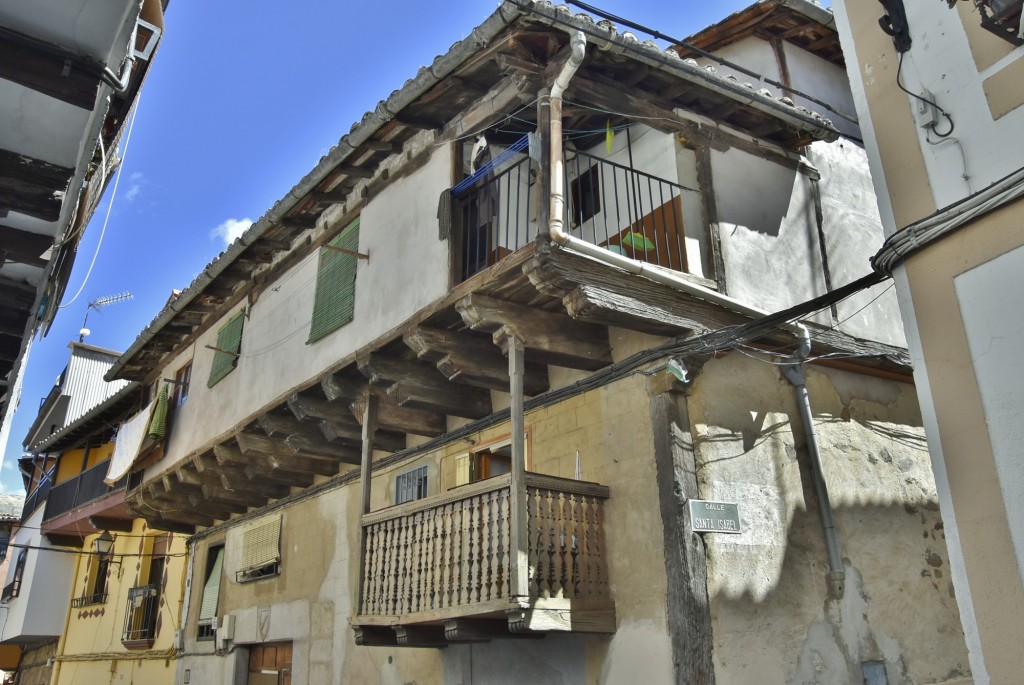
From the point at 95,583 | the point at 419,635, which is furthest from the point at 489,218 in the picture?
the point at 95,583

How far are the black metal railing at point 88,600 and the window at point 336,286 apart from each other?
40.7 feet

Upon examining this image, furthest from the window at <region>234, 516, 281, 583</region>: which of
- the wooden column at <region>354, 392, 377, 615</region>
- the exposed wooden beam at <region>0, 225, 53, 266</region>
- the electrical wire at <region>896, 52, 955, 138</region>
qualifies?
the electrical wire at <region>896, 52, 955, 138</region>

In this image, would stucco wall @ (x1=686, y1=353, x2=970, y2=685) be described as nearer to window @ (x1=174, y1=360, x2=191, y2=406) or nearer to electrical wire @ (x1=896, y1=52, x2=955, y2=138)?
electrical wire @ (x1=896, y1=52, x2=955, y2=138)

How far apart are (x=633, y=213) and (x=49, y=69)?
6.11m

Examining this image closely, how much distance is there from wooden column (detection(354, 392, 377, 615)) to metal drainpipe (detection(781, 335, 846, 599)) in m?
4.31

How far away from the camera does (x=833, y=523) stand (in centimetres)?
757

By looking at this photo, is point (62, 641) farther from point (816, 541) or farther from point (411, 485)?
point (816, 541)

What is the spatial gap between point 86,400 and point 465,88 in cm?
2457

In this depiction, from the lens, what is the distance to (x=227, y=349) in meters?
13.2

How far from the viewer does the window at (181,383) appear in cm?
1483

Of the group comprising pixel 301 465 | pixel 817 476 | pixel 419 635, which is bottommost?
pixel 419 635

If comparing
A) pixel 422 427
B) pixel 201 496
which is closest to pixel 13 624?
pixel 201 496

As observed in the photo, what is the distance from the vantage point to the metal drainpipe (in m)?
7.43

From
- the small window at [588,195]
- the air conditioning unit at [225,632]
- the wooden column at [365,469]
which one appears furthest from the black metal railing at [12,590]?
the small window at [588,195]
